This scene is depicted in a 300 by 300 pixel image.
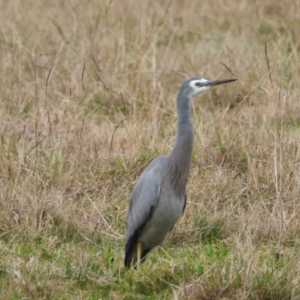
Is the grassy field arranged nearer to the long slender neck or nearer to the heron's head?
the long slender neck

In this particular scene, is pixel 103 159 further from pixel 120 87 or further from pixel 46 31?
pixel 46 31

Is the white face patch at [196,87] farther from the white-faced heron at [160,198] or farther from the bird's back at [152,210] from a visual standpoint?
the bird's back at [152,210]

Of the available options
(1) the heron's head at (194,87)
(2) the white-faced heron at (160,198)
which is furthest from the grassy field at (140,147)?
(1) the heron's head at (194,87)

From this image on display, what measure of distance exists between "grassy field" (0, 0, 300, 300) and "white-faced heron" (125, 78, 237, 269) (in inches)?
5.2

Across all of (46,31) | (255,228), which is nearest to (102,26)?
(46,31)

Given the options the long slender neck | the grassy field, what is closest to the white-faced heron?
the long slender neck

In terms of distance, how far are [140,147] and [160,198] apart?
160 centimetres

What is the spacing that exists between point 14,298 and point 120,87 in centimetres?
392

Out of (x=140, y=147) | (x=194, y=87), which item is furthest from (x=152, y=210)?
(x=140, y=147)

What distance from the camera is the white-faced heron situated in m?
5.77

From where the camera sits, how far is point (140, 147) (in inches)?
289

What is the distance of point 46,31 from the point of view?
1005 centimetres

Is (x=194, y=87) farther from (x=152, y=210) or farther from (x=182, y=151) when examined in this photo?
(x=152, y=210)

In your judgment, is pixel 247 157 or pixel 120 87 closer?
pixel 247 157
